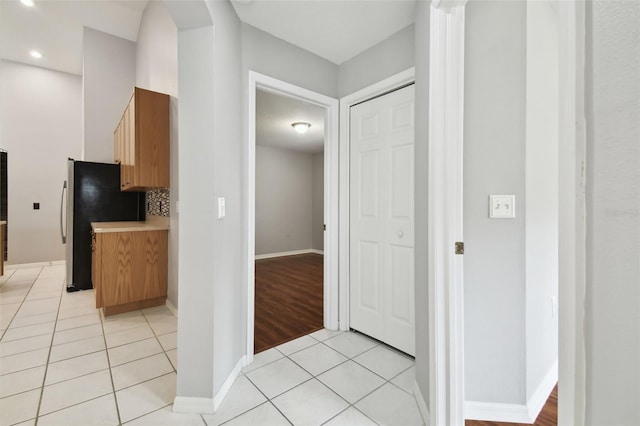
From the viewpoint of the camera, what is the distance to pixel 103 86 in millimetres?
3961

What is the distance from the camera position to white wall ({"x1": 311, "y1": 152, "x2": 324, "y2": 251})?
723 centimetres

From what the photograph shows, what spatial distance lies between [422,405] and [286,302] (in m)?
2.08

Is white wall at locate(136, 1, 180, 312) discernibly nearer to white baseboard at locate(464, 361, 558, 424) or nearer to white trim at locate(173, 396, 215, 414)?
white trim at locate(173, 396, 215, 414)

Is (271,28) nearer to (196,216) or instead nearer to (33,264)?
(196,216)

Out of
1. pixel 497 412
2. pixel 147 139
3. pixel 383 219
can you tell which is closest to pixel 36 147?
pixel 147 139

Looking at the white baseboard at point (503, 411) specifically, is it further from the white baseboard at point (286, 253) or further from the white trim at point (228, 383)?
the white baseboard at point (286, 253)

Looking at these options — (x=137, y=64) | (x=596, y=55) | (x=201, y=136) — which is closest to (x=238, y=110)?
(x=201, y=136)

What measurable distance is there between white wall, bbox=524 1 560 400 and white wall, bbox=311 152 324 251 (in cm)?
567

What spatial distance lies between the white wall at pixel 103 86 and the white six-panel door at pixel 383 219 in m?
3.64

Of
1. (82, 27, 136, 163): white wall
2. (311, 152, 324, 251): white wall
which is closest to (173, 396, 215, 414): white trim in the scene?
(82, 27, 136, 163): white wall

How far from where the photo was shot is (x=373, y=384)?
5.98 feet

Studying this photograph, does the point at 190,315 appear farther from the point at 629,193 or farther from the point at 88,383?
the point at 629,193

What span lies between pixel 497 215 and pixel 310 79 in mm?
1833

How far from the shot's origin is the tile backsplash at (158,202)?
2954mm
